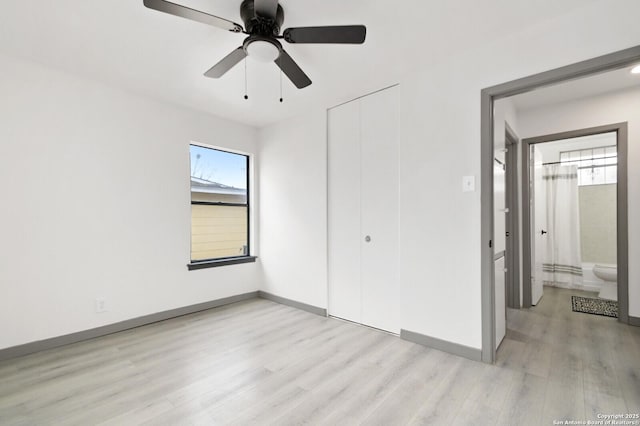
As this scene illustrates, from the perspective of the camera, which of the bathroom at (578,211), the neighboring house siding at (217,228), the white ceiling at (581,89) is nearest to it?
the white ceiling at (581,89)

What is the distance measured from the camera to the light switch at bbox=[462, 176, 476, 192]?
7.89ft

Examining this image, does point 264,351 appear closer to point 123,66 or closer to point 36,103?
point 123,66

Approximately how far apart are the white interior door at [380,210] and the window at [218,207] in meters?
2.01

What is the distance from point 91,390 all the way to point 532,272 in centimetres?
487

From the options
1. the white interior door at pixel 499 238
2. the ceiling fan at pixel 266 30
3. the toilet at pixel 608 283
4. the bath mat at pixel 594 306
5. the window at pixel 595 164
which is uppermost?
the ceiling fan at pixel 266 30

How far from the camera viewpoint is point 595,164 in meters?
4.93

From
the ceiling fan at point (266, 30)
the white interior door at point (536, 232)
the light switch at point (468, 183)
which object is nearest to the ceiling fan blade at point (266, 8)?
the ceiling fan at point (266, 30)

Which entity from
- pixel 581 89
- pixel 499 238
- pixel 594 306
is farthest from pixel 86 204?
pixel 594 306

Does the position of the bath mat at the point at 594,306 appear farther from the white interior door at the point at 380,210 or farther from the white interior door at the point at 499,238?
the white interior door at the point at 380,210

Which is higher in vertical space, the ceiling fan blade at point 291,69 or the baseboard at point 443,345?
the ceiling fan blade at point 291,69

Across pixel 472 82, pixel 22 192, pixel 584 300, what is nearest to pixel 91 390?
pixel 22 192

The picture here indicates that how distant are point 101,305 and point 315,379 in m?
2.38

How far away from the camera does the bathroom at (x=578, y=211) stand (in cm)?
475

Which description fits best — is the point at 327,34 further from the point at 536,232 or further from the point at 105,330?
the point at 536,232
